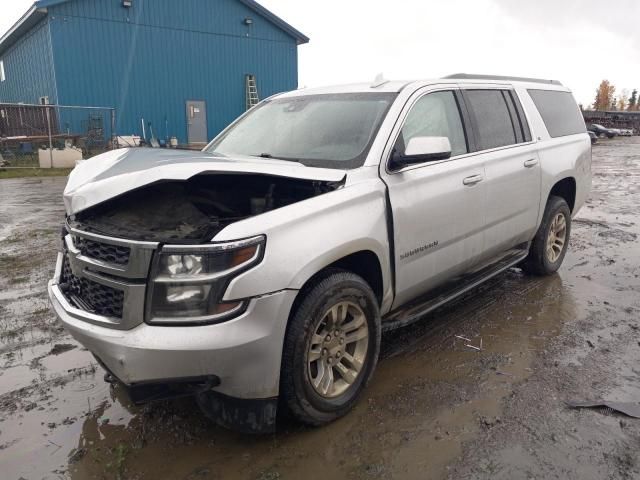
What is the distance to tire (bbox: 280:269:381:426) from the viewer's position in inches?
103

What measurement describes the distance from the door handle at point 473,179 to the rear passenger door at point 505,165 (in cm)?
11

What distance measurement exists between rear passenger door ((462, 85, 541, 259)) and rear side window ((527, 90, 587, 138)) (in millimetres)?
488

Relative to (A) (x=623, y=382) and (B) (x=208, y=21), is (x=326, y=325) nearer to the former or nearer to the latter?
(A) (x=623, y=382)

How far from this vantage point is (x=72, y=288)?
2.86 meters

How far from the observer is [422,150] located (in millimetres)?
3166

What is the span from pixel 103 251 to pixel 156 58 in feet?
70.2

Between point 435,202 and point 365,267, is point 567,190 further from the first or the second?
point 365,267

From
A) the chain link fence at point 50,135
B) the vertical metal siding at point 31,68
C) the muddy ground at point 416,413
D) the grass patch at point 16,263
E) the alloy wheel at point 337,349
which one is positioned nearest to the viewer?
the muddy ground at point 416,413

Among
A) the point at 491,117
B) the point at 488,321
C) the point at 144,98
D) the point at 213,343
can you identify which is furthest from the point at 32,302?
the point at 144,98

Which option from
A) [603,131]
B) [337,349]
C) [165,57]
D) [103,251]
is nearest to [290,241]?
[337,349]

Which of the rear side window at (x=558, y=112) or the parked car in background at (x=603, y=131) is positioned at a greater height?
the rear side window at (x=558, y=112)

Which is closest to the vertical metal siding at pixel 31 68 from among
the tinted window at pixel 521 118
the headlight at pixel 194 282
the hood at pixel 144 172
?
the tinted window at pixel 521 118

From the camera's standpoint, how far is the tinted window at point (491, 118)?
4.15 m

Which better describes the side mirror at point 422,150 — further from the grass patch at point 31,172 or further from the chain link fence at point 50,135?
the chain link fence at point 50,135
